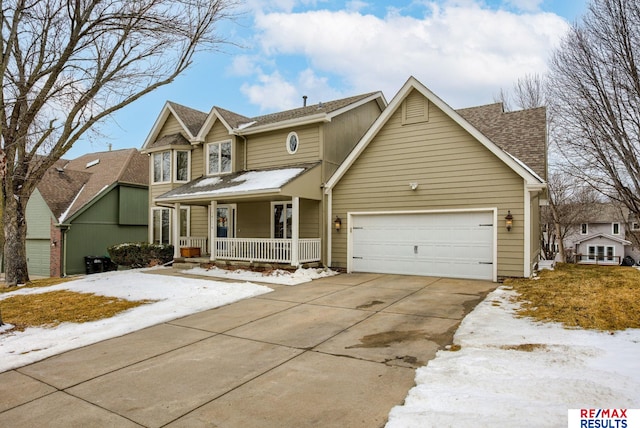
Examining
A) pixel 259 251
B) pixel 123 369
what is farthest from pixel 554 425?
pixel 259 251

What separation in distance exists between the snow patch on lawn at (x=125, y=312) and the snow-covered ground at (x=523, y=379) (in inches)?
199

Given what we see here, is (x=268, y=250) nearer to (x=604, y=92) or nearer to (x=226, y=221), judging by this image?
(x=226, y=221)

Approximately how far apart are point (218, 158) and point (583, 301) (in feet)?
44.7

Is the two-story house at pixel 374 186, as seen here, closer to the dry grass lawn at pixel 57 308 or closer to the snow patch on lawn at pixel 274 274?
the snow patch on lawn at pixel 274 274

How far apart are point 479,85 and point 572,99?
14.0 metres

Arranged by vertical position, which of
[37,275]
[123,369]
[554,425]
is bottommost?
[37,275]

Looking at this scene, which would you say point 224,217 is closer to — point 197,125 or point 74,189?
point 197,125

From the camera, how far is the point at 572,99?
13383mm

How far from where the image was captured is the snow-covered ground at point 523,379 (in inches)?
116

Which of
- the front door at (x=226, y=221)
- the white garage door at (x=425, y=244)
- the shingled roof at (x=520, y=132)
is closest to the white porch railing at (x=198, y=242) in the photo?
the front door at (x=226, y=221)

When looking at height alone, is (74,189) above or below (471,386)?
above

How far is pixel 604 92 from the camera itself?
481 inches

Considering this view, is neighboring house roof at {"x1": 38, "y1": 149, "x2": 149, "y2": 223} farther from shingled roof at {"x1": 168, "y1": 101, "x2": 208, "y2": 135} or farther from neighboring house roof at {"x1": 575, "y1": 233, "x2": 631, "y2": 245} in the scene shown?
A: neighboring house roof at {"x1": 575, "y1": 233, "x2": 631, "y2": 245}

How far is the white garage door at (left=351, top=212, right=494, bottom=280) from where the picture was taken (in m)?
10.6
